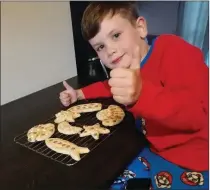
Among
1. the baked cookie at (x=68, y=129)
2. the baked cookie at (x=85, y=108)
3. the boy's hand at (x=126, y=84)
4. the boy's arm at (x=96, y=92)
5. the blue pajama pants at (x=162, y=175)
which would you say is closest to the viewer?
the boy's hand at (x=126, y=84)

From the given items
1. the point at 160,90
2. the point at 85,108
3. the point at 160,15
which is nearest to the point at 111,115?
the point at 85,108

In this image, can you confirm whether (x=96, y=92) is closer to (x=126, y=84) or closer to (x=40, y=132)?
(x=40, y=132)

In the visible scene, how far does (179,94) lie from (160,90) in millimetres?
46

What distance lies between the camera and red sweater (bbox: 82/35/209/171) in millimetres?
482

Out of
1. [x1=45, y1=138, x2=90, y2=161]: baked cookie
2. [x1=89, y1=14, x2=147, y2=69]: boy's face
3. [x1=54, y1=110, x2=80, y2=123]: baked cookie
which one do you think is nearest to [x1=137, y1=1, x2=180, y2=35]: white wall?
[x1=89, y1=14, x2=147, y2=69]: boy's face

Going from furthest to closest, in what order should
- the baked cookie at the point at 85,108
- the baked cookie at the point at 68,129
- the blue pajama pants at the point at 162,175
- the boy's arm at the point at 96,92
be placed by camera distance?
the boy's arm at the point at 96,92, the baked cookie at the point at 85,108, the baked cookie at the point at 68,129, the blue pajama pants at the point at 162,175

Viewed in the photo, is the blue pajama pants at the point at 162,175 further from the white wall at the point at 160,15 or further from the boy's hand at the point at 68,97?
the white wall at the point at 160,15

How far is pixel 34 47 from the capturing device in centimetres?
103

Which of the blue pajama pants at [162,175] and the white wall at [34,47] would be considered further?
the white wall at [34,47]

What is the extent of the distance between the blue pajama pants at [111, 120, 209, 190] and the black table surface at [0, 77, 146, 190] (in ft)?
0.13

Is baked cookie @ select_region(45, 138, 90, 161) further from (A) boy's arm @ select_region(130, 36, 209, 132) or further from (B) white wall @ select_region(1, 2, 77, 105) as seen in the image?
(B) white wall @ select_region(1, 2, 77, 105)

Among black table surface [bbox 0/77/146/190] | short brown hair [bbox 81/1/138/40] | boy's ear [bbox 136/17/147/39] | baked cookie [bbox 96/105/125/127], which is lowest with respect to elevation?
black table surface [bbox 0/77/146/190]

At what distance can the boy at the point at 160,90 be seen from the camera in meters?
0.48

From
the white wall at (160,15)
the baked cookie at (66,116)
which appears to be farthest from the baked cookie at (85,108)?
the white wall at (160,15)
